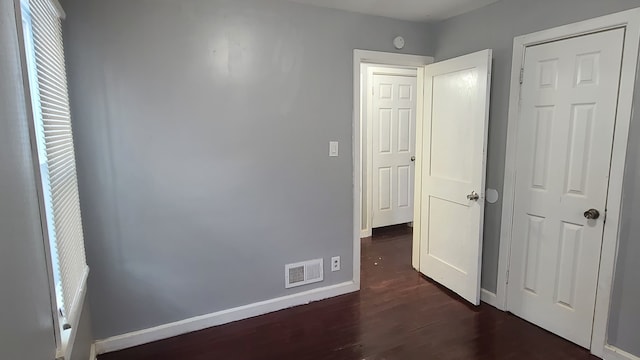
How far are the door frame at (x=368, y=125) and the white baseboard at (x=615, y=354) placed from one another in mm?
2542

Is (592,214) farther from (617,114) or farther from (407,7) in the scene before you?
(407,7)

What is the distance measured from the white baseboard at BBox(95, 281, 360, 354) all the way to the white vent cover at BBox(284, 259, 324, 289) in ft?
0.30

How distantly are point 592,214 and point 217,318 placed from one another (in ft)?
8.35

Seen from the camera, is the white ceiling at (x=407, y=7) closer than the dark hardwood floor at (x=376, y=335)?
No

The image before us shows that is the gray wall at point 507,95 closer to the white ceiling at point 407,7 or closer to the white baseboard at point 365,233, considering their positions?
the white ceiling at point 407,7

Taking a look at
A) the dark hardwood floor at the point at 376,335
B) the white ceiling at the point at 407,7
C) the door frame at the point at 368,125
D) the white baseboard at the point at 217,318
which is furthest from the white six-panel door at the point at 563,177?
the door frame at the point at 368,125

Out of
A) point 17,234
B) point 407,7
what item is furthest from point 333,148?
point 17,234

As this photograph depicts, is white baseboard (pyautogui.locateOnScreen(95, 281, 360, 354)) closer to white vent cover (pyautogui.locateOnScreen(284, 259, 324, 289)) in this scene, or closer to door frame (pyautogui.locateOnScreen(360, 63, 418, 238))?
white vent cover (pyautogui.locateOnScreen(284, 259, 324, 289))

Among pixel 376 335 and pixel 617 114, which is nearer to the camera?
pixel 617 114

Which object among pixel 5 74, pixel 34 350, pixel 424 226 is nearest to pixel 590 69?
pixel 424 226

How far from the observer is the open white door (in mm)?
2592

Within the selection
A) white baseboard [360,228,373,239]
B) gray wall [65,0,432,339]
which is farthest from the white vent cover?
white baseboard [360,228,373,239]

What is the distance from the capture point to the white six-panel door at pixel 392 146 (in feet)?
14.3

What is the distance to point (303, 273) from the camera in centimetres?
279
